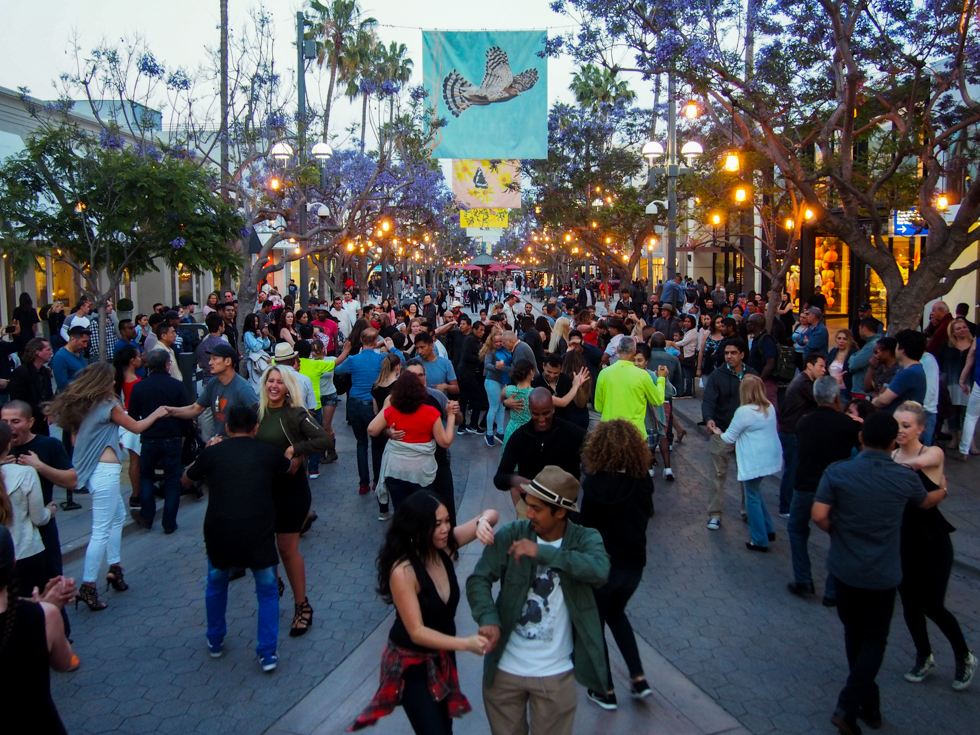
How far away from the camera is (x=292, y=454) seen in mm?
5719

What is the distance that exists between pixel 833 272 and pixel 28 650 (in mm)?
31274

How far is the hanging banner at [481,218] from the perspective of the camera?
30.5 meters

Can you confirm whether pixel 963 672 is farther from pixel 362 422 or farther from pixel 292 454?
pixel 362 422

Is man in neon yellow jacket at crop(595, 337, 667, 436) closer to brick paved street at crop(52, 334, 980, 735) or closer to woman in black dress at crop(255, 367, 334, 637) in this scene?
brick paved street at crop(52, 334, 980, 735)

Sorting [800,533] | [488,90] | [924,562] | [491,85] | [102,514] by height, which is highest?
[491,85]

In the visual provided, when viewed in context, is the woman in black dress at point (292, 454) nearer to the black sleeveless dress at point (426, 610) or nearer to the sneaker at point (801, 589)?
the black sleeveless dress at point (426, 610)

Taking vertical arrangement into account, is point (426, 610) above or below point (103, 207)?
below

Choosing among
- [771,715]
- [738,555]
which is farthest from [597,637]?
[738,555]

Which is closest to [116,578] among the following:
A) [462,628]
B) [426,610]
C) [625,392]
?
[462,628]

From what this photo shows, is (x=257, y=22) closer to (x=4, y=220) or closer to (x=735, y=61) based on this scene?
(x=4, y=220)

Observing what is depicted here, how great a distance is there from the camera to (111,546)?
6.43m

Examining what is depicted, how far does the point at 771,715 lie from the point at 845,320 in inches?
1124

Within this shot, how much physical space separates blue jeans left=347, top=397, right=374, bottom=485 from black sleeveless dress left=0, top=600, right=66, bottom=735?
19.8ft

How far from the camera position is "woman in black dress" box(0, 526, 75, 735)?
117 inches
